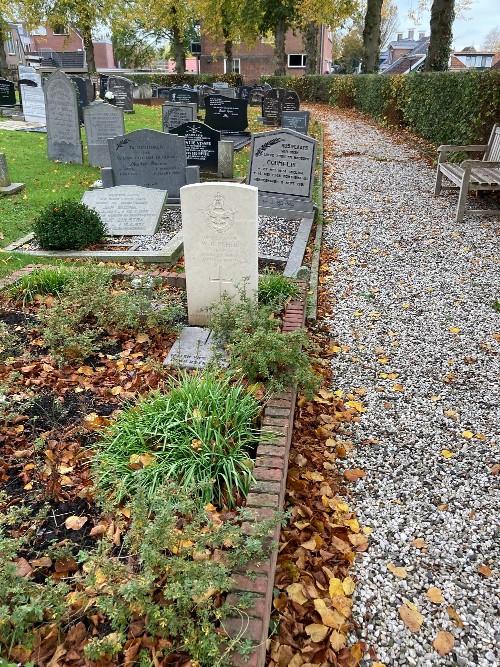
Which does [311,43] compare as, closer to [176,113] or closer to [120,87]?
[120,87]

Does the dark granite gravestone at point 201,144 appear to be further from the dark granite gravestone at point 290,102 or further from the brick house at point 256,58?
the brick house at point 256,58

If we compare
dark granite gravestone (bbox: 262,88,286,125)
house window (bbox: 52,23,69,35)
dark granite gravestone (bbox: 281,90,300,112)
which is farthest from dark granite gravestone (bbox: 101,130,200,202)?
house window (bbox: 52,23,69,35)

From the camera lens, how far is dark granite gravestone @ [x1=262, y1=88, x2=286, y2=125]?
2147cm

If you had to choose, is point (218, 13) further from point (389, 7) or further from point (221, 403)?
point (221, 403)

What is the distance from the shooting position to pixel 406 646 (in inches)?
97.9

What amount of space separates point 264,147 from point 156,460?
6.73 m

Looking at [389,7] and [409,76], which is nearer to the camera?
[409,76]

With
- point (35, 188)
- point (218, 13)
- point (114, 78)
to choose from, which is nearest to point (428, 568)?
point (35, 188)

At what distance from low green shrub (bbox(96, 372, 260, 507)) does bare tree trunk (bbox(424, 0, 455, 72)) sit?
17.5 metres

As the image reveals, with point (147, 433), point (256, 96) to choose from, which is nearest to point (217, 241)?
point (147, 433)

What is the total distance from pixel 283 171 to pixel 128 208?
8.73 feet

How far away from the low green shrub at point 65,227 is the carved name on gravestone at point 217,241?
264 centimetres

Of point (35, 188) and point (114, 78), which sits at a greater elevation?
point (114, 78)

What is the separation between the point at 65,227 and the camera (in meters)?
6.79
